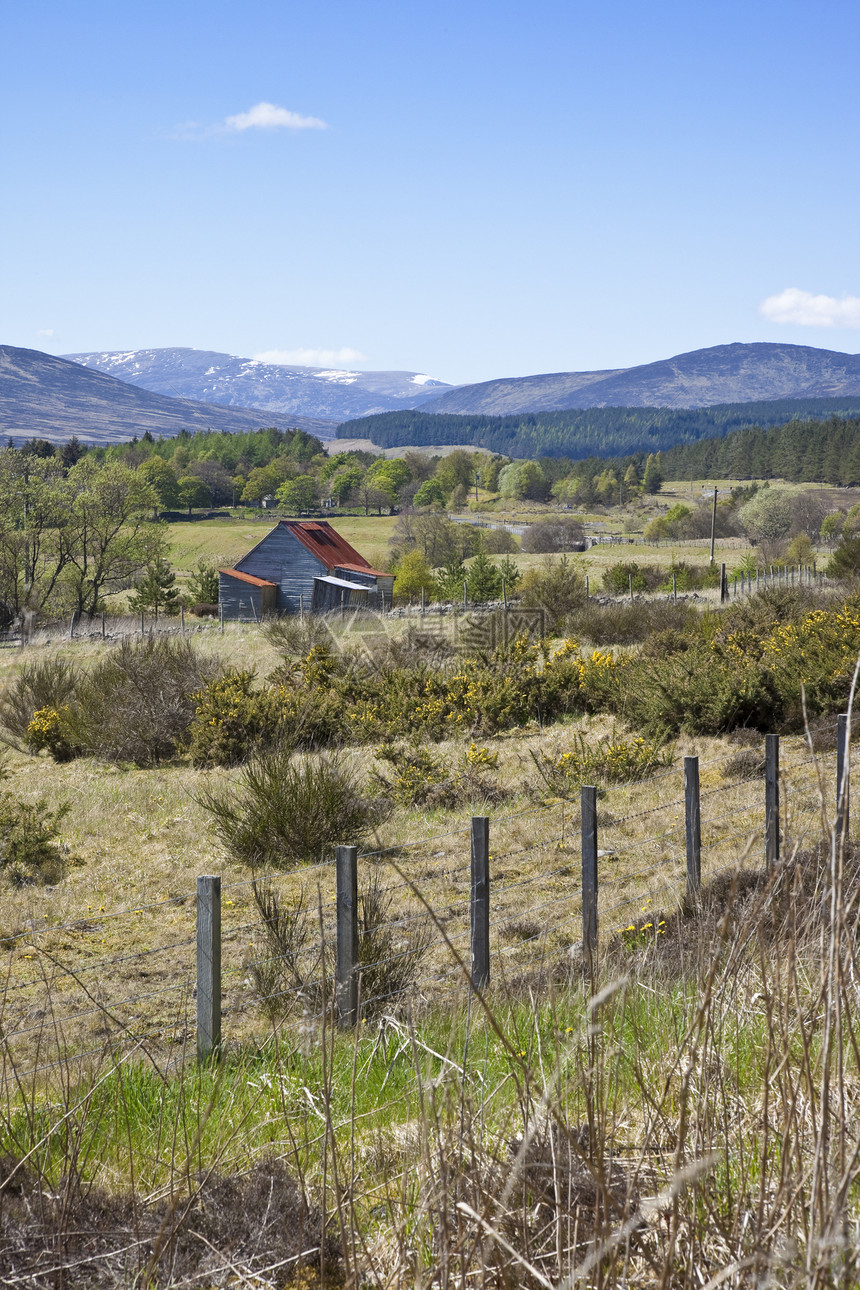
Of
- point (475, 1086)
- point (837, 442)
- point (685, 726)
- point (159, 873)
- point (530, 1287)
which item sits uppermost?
point (837, 442)

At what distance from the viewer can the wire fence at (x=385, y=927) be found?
505 cm

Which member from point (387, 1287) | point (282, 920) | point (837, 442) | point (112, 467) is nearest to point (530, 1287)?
point (387, 1287)

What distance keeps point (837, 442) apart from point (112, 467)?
395 feet

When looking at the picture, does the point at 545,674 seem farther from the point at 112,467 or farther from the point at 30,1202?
the point at 112,467

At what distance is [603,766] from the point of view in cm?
1207

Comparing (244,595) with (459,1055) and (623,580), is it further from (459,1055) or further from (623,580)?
(459,1055)

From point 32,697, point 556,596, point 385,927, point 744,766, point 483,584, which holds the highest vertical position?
point 556,596

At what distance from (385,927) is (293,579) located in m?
43.2

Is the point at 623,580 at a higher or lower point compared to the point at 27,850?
higher

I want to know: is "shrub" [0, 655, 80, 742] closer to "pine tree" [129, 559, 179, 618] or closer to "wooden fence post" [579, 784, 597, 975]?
"wooden fence post" [579, 784, 597, 975]

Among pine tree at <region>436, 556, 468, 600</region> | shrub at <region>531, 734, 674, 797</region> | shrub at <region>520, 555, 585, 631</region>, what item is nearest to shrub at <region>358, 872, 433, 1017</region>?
shrub at <region>531, 734, 674, 797</region>

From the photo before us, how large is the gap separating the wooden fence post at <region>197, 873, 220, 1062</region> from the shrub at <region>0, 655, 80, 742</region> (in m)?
14.1

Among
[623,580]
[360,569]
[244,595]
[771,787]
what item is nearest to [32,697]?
[771,787]

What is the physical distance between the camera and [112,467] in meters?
49.6
